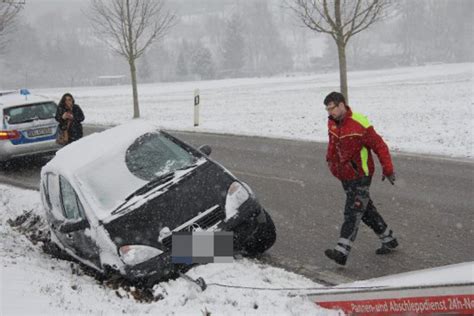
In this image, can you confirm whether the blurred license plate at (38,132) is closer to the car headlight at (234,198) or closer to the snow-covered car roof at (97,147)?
the snow-covered car roof at (97,147)

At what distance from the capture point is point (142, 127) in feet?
21.7

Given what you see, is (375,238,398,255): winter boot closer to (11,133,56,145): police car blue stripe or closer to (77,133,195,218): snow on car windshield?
(77,133,195,218): snow on car windshield

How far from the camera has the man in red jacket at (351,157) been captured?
210 inches

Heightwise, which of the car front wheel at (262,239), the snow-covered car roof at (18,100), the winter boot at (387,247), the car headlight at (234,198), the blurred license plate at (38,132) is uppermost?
the snow-covered car roof at (18,100)

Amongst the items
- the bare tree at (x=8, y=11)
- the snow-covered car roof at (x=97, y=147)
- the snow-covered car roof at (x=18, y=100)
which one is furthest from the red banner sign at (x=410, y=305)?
the bare tree at (x=8, y=11)

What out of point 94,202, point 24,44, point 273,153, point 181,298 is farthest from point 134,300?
point 24,44

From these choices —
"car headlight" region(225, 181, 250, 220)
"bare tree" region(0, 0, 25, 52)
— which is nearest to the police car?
"bare tree" region(0, 0, 25, 52)

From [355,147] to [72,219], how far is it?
10.5 feet

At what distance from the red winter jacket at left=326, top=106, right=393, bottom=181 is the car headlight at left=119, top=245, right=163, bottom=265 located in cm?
213

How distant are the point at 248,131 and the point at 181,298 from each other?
12480mm

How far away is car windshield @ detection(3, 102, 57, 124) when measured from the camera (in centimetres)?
1198

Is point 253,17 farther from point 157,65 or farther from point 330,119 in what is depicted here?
point 330,119

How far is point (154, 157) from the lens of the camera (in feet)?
20.1

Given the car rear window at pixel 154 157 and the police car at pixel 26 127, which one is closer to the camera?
the car rear window at pixel 154 157
